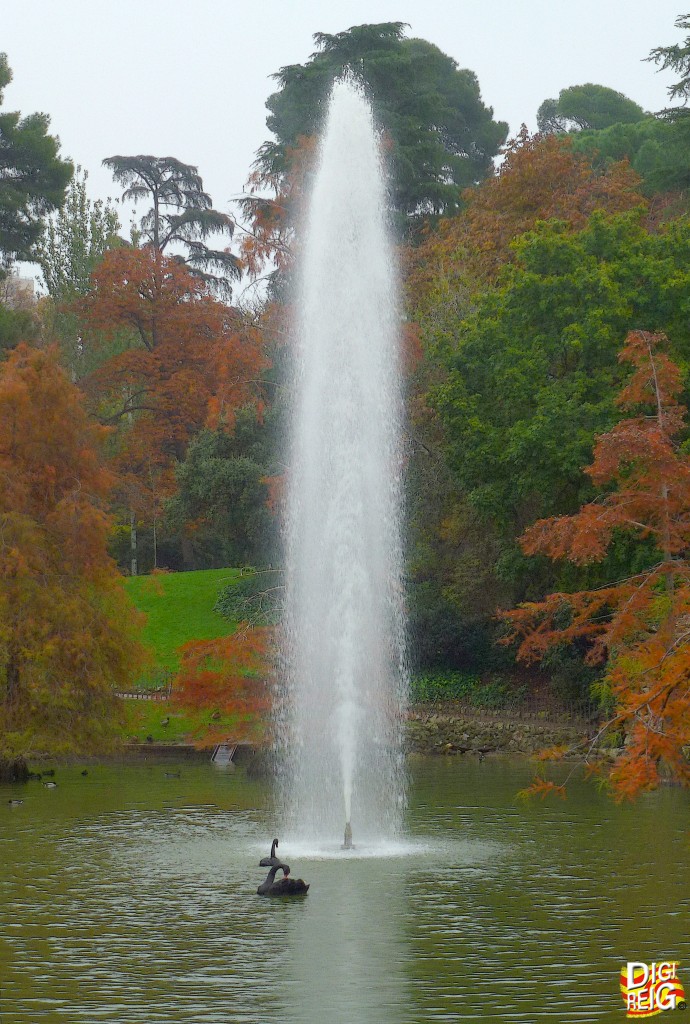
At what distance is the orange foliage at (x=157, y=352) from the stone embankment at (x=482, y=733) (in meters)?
21.0

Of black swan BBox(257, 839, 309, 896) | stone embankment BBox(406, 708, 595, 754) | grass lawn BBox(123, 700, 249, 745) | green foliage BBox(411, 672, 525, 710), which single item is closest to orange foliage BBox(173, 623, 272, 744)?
grass lawn BBox(123, 700, 249, 745)

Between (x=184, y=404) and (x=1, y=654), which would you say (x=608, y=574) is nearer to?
(x=1, y=654)

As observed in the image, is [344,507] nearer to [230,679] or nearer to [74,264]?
[230,679]

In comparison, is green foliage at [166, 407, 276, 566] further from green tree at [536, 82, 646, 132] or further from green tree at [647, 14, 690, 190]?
green tree at [536, 82, 646, 132]

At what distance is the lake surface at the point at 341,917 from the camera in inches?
493

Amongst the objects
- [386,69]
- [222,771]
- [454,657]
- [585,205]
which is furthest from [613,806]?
[386,69]

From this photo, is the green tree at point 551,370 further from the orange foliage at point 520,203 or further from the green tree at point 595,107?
the green tree at point 595,107

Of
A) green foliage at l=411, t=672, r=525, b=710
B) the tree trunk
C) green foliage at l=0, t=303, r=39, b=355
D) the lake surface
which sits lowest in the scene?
the lake surface

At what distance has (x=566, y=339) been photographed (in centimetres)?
3509

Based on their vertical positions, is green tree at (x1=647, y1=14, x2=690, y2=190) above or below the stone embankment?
above
